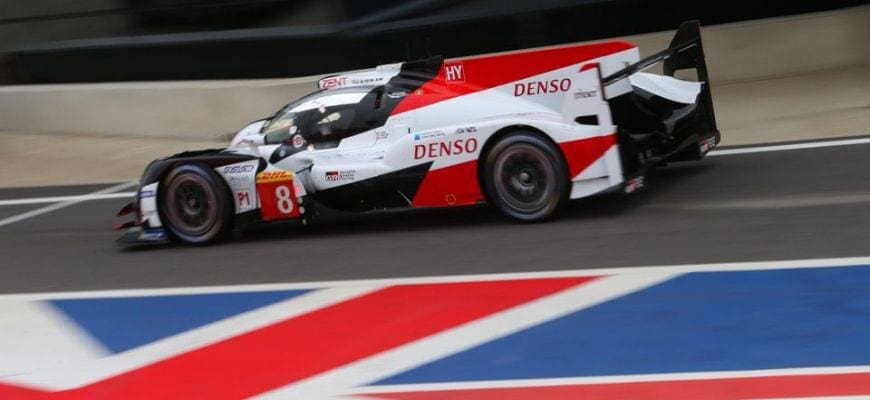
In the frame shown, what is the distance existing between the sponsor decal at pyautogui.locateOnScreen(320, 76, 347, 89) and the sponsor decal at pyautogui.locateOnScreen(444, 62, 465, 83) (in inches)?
34.9

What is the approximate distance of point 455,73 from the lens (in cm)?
929

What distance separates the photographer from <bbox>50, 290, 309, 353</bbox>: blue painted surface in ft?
24.7

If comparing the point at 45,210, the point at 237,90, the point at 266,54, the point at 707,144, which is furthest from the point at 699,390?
the point at 266,54

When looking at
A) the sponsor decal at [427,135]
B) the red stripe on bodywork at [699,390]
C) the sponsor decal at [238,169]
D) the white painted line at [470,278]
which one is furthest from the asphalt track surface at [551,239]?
the red stripe on bodywork at [699,390]

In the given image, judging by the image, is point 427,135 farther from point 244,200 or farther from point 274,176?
point 244,200

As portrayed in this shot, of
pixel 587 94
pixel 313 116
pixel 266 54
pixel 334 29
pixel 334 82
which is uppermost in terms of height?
pixel 334 29

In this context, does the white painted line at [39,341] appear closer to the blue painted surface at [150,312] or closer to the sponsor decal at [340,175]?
the blue painted surface at [150,312]

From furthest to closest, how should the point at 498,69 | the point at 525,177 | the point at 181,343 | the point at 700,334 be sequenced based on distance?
the point at 498,69 < the point at 525,177 < the point at 181,343 < the point at 700,334

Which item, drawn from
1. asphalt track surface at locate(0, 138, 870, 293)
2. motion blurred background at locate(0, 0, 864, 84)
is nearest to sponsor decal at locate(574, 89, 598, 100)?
asphalt track surface at locate(0, 138, 870, 293)

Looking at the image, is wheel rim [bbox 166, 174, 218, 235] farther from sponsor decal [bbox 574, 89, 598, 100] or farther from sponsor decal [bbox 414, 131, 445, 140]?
sponsor decal [bbox 574, 89, 598, 100]

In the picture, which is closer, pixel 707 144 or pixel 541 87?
pixel 541 87

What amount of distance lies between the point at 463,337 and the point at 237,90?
32.4 feet

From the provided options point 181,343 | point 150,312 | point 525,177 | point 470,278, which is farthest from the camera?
point 525,177

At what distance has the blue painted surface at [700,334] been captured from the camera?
19.1 ft
